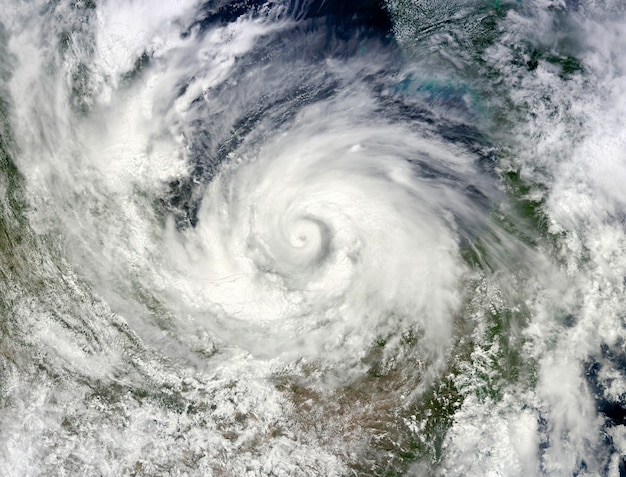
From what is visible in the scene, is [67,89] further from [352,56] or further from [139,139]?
[352,56]

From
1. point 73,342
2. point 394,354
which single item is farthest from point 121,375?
point 394,354

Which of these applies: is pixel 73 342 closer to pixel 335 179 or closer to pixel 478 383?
pixel 335 179

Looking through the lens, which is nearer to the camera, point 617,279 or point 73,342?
point 617,279

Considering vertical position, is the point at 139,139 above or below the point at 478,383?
above

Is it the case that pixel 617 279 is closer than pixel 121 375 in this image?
Yes

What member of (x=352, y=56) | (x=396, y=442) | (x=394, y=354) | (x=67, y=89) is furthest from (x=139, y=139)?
(x=396, y=442)

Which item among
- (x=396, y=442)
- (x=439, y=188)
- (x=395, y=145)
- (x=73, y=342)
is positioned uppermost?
(x=395, y=145)
